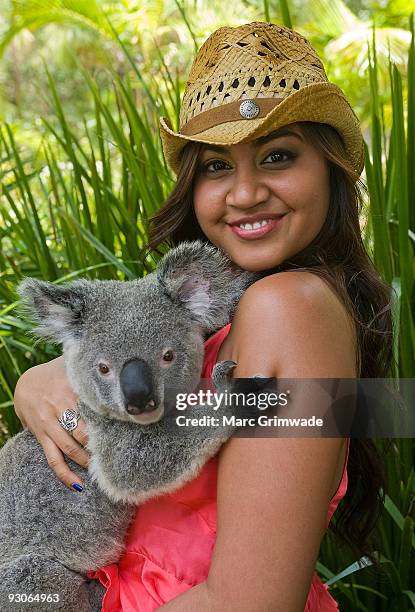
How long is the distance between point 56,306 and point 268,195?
52 centimetres

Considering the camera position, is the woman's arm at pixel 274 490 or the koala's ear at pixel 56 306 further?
the koala's ear at pixel 56 306

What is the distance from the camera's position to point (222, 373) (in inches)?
54.7

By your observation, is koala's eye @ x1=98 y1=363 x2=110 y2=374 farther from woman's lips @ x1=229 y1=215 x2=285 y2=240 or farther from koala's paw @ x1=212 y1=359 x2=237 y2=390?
woman's lips @ x1=229 y1=215 x2=285 y2=240

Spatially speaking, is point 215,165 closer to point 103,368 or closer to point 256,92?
point 256,92

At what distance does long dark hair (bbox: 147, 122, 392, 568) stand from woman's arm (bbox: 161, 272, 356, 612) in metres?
0.20

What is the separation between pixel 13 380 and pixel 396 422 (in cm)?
135

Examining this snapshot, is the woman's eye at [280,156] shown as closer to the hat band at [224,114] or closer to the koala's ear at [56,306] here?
the hat band at [224,114]

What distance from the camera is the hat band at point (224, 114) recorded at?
153 cm

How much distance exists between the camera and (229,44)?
1645 mm

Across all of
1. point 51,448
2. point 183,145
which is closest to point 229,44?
point 183,145

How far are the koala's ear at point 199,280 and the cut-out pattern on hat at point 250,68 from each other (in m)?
0.34

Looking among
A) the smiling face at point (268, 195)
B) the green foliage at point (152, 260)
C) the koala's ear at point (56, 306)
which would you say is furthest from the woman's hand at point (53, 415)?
the smiling face at point (268, 195)

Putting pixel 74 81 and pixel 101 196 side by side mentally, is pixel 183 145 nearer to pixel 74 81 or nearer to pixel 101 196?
pixel 101 196

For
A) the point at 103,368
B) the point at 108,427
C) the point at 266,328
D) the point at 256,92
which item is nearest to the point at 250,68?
the point at 256,92
